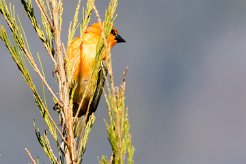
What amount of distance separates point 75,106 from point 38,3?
304 cm

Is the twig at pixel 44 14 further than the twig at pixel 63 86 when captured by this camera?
Yes

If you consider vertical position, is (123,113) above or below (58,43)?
below

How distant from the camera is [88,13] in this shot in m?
4.46

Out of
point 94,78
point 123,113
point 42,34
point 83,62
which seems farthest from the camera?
point 83,62

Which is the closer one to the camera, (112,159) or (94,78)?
(112,159)

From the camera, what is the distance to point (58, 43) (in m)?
4.30

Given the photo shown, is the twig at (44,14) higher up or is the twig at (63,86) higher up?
the twig at (44,14)

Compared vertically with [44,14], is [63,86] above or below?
below

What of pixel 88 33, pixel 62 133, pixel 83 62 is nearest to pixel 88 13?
pixel 62 133

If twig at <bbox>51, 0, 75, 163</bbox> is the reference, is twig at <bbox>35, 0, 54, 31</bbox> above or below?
above

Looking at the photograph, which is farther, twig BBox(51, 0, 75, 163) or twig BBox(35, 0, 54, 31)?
twig BBox(35, 0, 54, 31)

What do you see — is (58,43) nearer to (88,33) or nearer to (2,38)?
(2,38)

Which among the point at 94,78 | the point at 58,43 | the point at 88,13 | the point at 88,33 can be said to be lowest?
the point at 94,78

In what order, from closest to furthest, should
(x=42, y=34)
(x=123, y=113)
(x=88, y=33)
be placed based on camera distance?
(x=123, y=113), (x=42, y=34), (x=88, y=33)
